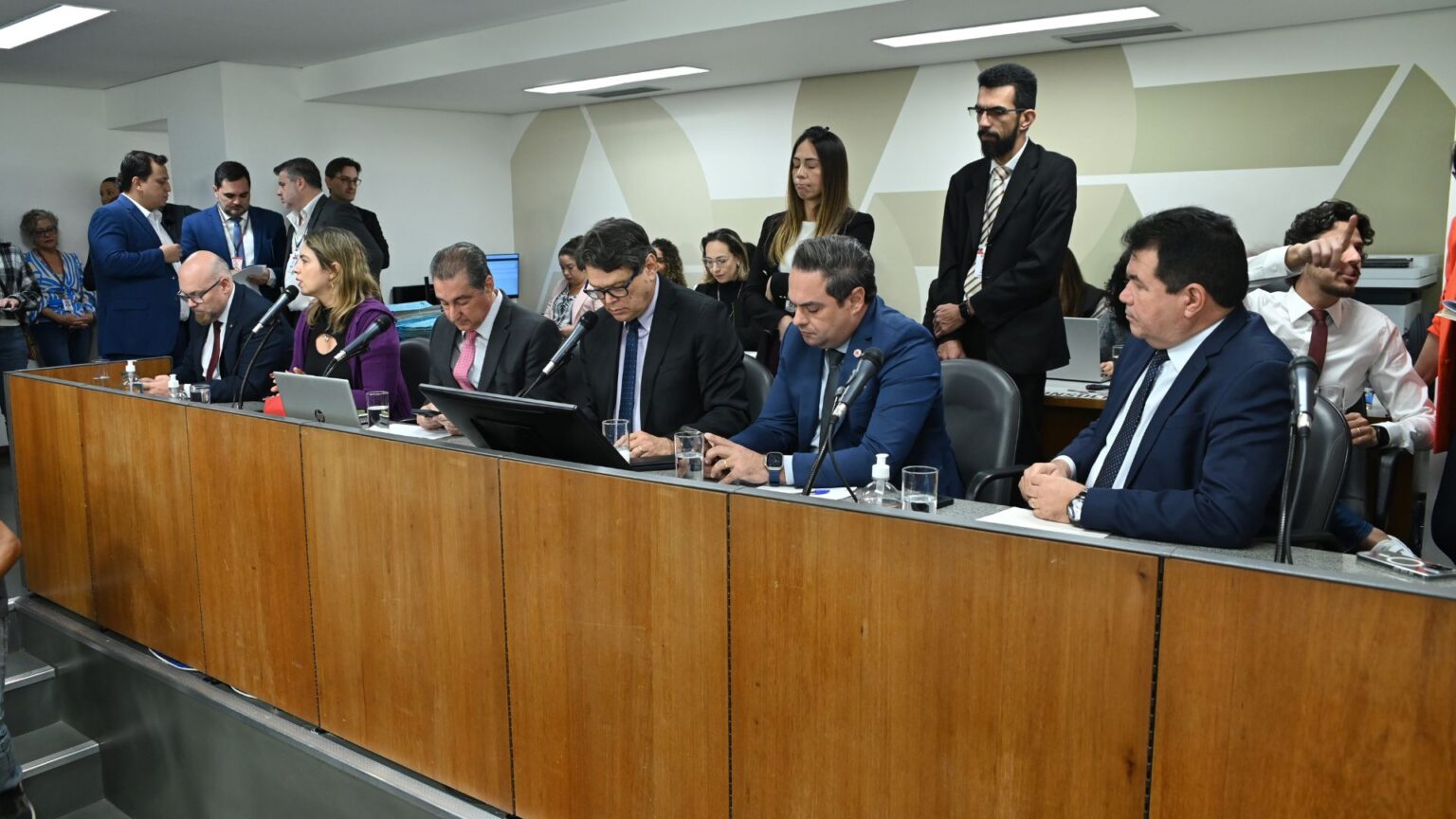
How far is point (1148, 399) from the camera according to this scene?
215 cm

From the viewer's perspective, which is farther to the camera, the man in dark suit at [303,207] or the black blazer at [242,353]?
the man in dark suit at [303,207]

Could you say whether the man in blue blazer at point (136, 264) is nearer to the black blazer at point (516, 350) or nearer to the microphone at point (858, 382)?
the black blazer at point (516, 350)

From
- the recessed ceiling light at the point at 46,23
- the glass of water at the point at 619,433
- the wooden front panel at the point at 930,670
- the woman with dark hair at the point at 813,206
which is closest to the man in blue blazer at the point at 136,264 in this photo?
the recessed ceiling light at the point at 46,23

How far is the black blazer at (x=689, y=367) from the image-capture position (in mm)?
3131

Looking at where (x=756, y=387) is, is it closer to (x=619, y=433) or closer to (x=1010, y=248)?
(x=619, y=433)

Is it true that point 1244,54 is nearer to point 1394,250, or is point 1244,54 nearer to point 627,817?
point 1394,250

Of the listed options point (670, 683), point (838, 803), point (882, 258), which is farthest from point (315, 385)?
point (882, 258)

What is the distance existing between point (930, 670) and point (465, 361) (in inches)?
91.8

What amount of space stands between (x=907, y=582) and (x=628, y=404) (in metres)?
1.67

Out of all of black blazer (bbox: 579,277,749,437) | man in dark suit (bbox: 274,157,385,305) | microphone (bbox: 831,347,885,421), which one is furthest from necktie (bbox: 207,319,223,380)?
microphone (bbox: 831,347,885,421)

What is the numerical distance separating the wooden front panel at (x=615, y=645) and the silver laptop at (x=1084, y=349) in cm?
277

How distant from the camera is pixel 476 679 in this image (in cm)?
237

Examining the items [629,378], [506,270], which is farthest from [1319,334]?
[506,270]

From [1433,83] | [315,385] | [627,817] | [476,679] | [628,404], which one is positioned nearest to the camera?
[627,817]
